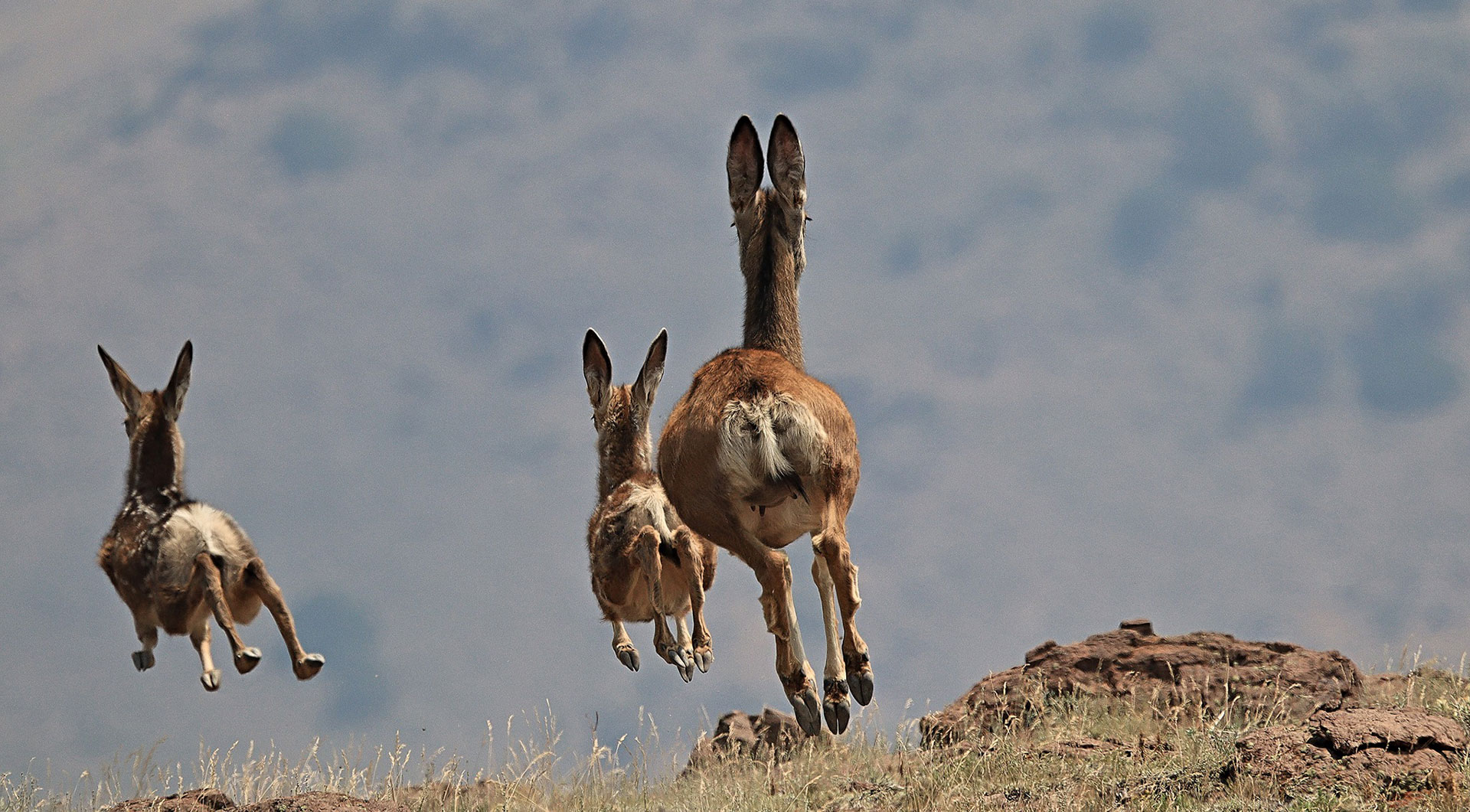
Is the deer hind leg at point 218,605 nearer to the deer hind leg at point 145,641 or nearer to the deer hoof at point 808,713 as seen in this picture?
the deer hind leg at point 145,641

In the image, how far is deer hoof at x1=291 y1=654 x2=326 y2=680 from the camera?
13539 millimetres

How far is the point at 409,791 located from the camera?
9617mm

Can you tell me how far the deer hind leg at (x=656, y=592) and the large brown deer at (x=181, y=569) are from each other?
3.60 metres

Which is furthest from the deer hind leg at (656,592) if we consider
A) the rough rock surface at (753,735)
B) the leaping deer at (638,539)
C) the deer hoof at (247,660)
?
the deer hoof at (247,660)

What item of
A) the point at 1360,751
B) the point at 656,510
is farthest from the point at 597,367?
the point at 1360,751

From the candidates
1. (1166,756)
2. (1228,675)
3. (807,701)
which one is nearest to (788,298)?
(807,701)

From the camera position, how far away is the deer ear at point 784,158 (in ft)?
34.2

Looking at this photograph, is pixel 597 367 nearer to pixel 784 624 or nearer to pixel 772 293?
pixel 772 293

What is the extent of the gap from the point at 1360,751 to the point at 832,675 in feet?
10.1

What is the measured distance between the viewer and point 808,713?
28.1ft

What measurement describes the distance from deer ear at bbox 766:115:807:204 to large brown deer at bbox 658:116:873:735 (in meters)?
1.42

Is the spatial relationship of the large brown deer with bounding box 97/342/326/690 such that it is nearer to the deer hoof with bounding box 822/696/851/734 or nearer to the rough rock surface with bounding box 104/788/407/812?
the rough rock surface with bounding box 104/788/407/812

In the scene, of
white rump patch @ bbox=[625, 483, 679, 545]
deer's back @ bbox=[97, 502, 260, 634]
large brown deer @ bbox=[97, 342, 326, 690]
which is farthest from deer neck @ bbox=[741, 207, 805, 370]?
deer's back @ bbox=[97, 502, 260, 634]

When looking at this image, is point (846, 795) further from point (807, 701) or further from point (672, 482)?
point (672, 482)
